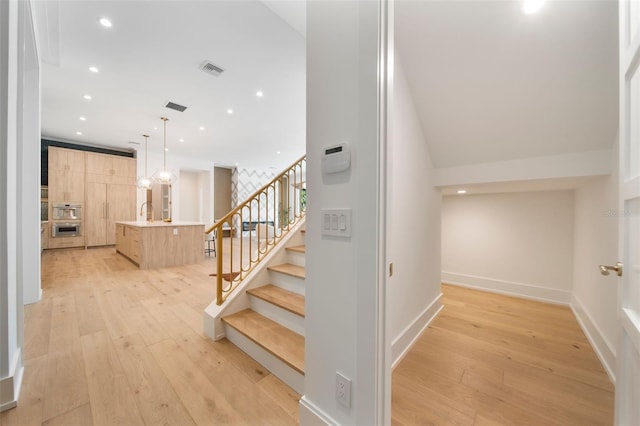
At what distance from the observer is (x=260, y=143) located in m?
6.79

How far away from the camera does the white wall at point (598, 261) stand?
171 cm

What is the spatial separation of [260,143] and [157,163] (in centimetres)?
360

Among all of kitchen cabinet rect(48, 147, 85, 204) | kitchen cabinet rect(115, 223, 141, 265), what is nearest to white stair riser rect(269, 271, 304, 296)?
kitchen cabinet rect(115, 223, 141, 265)

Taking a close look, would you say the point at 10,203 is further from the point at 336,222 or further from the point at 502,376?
the point at 502,376

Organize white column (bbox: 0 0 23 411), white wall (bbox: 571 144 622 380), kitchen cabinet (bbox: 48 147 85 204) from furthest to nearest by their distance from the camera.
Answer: kitchen cabinet (bbox: 48 147 85 204), white wall (bbox: 571 144 622 380), white column (bbox: 0 0 23 411)

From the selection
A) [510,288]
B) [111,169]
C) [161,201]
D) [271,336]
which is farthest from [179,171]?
[510,288]

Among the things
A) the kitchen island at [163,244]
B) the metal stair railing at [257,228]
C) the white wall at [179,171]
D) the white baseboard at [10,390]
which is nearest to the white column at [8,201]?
the white baseboard at [10,390]

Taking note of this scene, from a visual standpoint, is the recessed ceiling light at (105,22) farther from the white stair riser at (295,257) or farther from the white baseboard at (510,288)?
the white baseboard at (510,288)

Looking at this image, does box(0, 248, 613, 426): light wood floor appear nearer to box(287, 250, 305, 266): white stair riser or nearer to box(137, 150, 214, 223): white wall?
box(287, 250, 305, 266): white stair riser

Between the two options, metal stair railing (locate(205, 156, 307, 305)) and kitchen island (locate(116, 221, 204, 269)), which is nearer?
metal stair railing (locate(205, 156, 307, 305))

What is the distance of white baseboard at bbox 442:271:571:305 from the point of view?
9.46 feet

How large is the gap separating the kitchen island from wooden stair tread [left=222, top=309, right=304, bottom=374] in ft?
10.7

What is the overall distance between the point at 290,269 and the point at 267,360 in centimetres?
85

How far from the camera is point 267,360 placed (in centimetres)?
167
